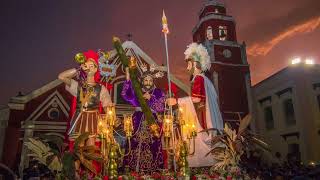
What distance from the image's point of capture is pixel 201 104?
719cm

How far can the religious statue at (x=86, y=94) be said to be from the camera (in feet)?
22.7

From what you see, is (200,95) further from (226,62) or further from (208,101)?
(226,62)

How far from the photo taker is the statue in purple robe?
709cm

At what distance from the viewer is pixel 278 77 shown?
2514 cm

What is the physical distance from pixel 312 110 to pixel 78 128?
20.6 meters

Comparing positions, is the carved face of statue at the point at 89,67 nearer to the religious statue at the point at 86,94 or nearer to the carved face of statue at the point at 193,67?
the religious statue at the point at 86,94

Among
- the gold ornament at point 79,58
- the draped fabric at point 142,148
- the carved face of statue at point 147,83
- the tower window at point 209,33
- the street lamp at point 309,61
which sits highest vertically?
the tower window at point 209,33

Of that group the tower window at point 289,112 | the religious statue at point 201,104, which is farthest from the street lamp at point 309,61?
the religious statue at point 201,104

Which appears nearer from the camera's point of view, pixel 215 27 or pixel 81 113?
pixel 81 113

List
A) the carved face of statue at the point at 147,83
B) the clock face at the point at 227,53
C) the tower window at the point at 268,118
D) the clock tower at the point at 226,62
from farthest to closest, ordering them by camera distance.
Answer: the clock face at the point at 227,53, the clock tower at the point at 226,62, the tower window at the point at 268,118, the carved face of statue at the point at 147,83

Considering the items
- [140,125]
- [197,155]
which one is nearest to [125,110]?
[140,125]

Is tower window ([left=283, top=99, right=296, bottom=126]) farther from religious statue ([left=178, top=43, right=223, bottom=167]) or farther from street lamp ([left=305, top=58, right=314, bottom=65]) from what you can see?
religious statue ([left=178, top=43, right=223, bottom=167])

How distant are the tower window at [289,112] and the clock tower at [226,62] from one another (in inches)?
138

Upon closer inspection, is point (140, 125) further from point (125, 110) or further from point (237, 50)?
point (237, 50)
